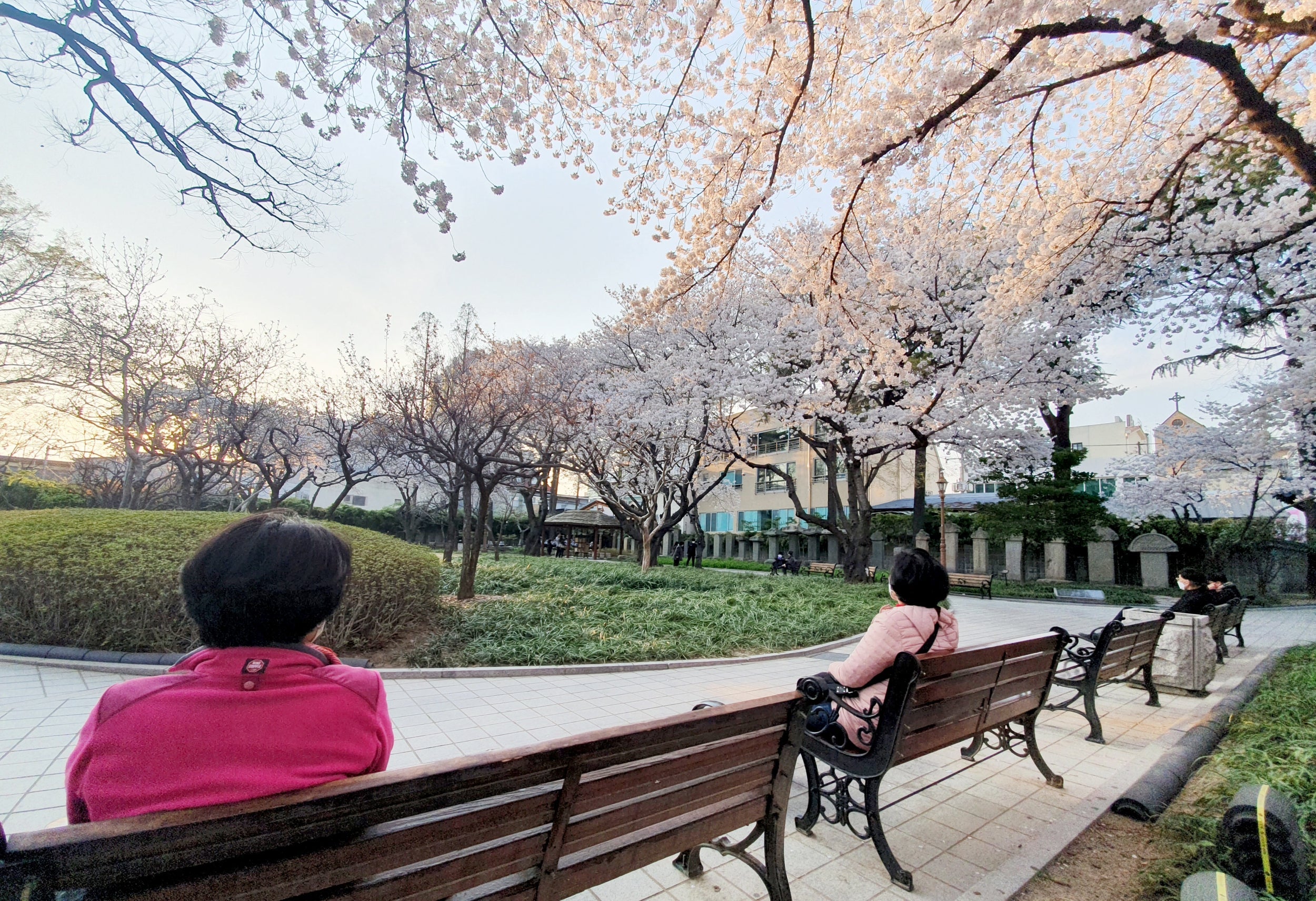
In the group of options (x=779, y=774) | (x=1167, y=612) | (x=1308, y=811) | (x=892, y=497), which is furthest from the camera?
(x=892, y=497)

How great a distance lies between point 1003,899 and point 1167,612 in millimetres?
4976

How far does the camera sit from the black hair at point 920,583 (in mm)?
2816

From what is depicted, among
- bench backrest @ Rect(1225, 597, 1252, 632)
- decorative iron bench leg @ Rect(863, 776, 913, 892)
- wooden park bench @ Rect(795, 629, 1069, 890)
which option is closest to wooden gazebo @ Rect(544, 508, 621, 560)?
bench backrest @ Rect(1225, 597, 1252, 632)

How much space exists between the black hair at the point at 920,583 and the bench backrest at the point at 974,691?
275 millimetres

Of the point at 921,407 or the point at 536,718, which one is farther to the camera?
the point at 921,407

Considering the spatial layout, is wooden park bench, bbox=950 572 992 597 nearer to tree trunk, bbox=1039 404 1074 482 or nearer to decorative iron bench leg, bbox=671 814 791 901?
tree trunk, bbox=1039 404 1074 482

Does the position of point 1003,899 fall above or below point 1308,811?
below

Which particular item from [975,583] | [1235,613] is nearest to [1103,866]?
[1235,613]

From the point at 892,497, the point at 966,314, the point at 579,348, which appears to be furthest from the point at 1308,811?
the point at 892,497

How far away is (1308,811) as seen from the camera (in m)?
2.65


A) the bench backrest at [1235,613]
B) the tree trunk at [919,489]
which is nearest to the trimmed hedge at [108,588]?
the bench backrest at [1235,613]

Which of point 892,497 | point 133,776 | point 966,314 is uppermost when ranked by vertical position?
point 966,314

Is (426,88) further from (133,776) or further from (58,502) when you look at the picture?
(58,502)

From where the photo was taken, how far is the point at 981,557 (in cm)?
2327
